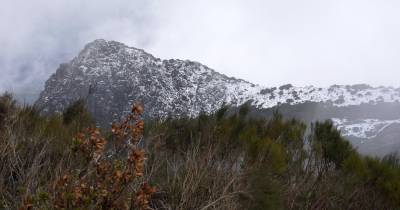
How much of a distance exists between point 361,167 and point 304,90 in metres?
83.9

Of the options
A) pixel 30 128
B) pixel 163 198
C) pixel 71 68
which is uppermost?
pixel 71 68

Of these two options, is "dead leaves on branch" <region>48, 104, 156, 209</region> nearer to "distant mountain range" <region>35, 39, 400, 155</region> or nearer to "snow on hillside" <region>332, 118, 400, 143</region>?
"distant mountain range" <region>35, 39, 400, 155</region>

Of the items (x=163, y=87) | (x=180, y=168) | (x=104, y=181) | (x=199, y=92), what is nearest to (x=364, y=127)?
(x=199, y=92)

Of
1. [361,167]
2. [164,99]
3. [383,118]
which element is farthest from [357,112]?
[361,167]

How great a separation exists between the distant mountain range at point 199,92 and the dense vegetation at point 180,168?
42.5 m

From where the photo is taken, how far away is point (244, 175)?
17.8ft

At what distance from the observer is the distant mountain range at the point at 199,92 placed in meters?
58.9

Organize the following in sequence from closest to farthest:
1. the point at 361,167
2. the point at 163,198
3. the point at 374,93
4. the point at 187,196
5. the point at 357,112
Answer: the point at 187,196 → the point at 163,198 → the point at 361,167 → the point at 357,112 → the point at 374,93

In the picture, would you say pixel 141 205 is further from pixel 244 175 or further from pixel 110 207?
pixel 244 175

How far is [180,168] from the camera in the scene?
5.79m

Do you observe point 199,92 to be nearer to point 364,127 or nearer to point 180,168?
point 364,127

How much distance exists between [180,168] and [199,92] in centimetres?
6557

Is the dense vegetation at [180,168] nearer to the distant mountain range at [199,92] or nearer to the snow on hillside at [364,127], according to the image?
the distant mountain range at [199,92]

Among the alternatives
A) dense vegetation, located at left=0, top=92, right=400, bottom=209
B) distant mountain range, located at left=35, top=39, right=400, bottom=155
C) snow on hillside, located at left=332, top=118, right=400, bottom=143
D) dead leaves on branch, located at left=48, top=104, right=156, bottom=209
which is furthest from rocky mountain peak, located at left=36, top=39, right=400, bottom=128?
dead leaves on branch, located at left=48, top=104, right=156, bottom=209
